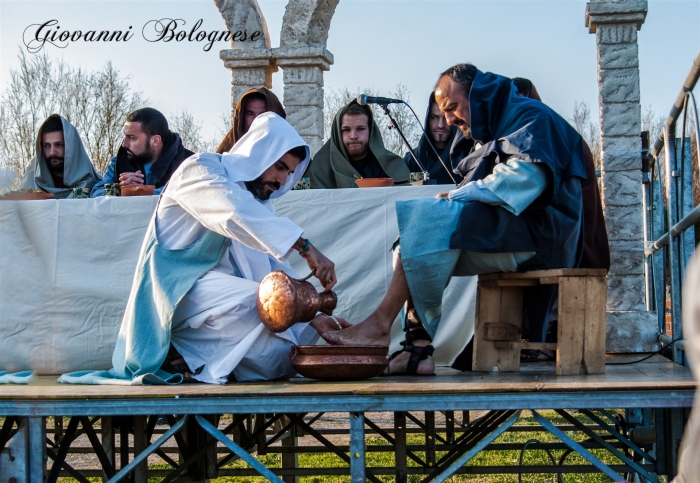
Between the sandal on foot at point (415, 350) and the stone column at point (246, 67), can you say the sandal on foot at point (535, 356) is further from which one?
the stone column at point (246, 67)

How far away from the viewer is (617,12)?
7605 millimetres

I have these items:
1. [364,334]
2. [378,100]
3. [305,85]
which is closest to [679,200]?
[378,100]

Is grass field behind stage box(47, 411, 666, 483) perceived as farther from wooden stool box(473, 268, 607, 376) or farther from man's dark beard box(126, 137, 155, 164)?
wooden stool box(473, 268, 607, 376)

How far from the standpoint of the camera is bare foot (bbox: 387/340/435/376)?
140 inches

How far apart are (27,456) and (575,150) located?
2.47 metres

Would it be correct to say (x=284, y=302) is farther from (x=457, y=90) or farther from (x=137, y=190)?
(x=137, y=190)

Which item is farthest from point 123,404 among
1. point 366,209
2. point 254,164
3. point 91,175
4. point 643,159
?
point 643,159

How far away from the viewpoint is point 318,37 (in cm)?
837

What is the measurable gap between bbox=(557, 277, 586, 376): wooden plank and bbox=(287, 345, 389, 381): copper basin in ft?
2.35

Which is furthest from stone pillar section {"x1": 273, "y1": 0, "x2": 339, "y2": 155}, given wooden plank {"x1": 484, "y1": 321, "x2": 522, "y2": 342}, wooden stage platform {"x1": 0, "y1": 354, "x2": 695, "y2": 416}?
wooden stage platform {"x1": 0, "y1": 354, "x2": 695, "y2": 416}

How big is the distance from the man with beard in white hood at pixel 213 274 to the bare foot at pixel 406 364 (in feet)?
1.04

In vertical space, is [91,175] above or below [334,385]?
above

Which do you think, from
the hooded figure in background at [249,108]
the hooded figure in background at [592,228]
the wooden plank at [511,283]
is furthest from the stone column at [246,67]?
the wooden plank at [511,283]

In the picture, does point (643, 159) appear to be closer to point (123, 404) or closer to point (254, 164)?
point (254, 164)
